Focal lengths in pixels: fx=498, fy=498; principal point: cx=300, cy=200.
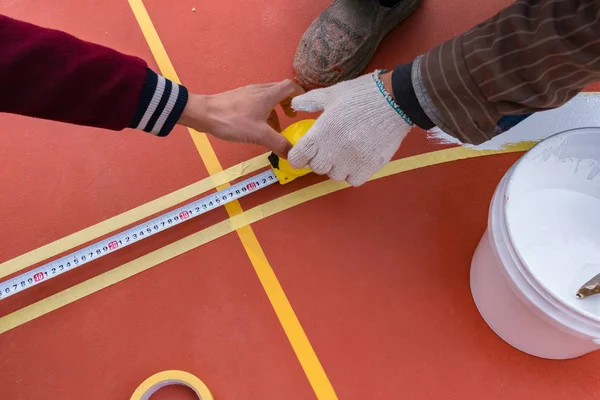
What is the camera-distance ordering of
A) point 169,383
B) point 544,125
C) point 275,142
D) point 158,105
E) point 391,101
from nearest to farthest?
point 158,105 < point 391,101 < point 275,142 < point 169,383 < point 544,125

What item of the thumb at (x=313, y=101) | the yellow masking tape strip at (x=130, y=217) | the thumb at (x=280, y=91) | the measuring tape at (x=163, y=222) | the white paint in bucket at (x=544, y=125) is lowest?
the white paint in bucket at (x=544, y=125)

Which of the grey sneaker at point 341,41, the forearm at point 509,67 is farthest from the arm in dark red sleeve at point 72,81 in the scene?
the grey sneaker at point 341,41

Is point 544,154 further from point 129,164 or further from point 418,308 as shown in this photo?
point 129,164

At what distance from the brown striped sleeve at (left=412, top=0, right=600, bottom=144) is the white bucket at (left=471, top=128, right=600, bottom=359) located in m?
0.21

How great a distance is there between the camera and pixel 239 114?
1.40m

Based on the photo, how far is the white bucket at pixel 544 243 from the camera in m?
1.33

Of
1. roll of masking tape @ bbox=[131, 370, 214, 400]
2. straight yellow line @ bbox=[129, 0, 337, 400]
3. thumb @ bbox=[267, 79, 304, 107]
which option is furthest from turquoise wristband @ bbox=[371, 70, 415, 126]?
roll of masking tape @ bbox=[131, 370, 214, 400]

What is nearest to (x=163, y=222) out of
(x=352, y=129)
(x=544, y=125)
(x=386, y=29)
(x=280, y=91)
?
(x=280, y=91)

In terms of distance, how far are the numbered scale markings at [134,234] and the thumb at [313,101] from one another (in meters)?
0.39

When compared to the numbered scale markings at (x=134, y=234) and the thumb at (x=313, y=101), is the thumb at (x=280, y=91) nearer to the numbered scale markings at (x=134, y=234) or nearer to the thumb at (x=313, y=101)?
the thumb at (x=313, y=101)

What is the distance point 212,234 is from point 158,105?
661 millimetres

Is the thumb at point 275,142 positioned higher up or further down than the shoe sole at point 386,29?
further down

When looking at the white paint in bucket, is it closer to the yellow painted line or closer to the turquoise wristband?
the yellow painted line

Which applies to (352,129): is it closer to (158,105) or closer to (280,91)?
(280,91)
